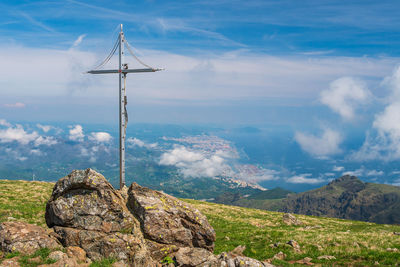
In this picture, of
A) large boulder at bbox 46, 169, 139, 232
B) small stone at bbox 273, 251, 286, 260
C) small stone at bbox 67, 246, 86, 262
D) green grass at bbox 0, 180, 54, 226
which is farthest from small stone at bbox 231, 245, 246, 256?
green grass at bbox 0, 180, 54, 226

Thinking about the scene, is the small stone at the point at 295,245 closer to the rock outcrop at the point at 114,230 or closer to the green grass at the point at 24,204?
the rock outcrop at the point at 114,230

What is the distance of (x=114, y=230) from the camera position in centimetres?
1766

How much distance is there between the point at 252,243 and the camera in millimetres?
25859

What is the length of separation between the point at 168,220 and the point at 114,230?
11.6ft

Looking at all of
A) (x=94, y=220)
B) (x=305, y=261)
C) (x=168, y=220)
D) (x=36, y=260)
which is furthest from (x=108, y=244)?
(x=305, y=261)

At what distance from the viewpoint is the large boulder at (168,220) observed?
18.7 m

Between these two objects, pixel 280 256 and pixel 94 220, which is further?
pixel 280 256

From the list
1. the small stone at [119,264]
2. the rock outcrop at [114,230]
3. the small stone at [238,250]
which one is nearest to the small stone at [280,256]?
the small stone at [238,250]

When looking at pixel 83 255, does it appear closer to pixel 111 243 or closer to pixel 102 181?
pixel 111 243

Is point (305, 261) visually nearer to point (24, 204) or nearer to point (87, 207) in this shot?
point (87, 207)

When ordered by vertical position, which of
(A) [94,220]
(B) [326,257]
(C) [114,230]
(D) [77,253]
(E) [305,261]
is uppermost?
(A) [94,220]

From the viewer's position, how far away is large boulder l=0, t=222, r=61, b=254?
15.5 metres

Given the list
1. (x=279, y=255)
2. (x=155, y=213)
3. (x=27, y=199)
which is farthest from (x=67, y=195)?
(x=27, y=199)

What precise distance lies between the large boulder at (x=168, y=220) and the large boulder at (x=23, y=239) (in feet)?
17.0
